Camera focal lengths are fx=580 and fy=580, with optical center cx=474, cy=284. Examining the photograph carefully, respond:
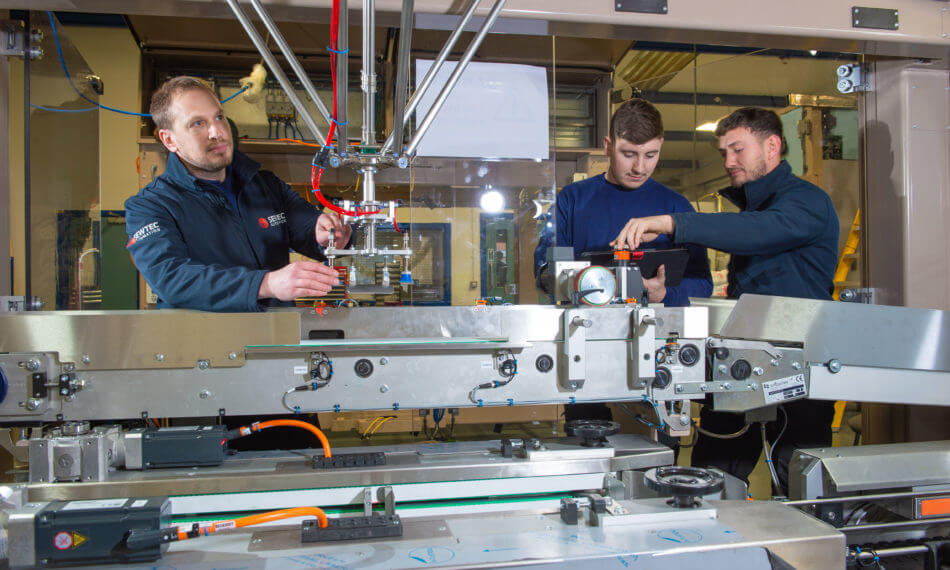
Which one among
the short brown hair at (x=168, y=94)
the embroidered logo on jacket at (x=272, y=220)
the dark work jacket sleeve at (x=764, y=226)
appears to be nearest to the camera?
the dark work jacket sleeve at (x=764, y=226)

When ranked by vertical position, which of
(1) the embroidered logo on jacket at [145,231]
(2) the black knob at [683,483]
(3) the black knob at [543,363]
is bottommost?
(2) the black knob at [683,483]

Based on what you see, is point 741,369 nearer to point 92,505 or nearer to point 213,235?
point 92,505

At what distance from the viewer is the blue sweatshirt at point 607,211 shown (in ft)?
7.14

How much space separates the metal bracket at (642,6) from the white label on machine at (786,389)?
1067 millimetres

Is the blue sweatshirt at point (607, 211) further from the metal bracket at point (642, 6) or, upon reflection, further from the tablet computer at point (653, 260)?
the metal bracket at point (642, 6)

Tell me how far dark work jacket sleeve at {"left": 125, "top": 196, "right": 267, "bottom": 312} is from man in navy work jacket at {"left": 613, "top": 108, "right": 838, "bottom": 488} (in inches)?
37.3

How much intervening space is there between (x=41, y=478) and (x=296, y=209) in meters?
1.11

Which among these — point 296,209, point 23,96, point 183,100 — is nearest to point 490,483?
point 296,209

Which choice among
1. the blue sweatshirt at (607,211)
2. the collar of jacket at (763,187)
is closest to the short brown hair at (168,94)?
the blue sweatshirt at (607,211)

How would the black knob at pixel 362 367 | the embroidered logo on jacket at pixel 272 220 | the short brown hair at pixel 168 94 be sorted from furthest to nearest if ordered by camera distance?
the embroidered logo on jacket at pixel 272 220
the short brown hair at pixel 168 94
the black knob at pixel 362 367

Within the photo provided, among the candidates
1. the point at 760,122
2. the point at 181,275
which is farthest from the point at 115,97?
the point at 760,122

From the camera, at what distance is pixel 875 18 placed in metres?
1.76

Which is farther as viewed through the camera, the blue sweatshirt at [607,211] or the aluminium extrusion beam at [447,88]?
the blue sweatshirt at [607,211]

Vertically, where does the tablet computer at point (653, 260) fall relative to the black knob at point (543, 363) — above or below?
above
